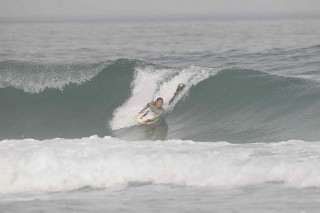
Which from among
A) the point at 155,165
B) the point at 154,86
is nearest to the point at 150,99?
the point at 154,86

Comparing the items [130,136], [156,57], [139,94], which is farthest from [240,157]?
[156,57]

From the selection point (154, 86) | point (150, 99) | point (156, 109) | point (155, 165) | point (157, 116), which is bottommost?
point (155, 165)

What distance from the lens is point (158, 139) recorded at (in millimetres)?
14469

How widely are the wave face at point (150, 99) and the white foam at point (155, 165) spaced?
2789mm

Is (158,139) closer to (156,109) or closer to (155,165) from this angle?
(156,109)

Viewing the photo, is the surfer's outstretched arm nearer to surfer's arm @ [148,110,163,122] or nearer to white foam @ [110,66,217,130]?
surfer's arm @ [148,110,163,122]

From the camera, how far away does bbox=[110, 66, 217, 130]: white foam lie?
17.5m

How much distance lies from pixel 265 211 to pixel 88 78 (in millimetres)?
14145

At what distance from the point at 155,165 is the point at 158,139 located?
4.46 metres

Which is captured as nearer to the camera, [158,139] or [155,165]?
[155,165]

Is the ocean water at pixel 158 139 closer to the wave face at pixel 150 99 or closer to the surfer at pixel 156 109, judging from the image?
the wave face at pixel 150 99

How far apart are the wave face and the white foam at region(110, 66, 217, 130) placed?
0.11 ft

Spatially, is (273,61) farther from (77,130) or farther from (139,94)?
(77,130)

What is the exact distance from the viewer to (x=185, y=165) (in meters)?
9.98
